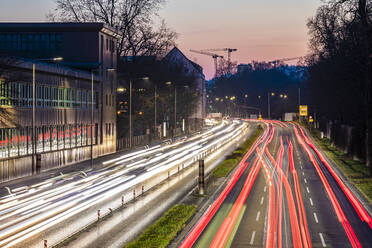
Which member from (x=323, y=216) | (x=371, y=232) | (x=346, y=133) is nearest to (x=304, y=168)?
(x=346, y=133)

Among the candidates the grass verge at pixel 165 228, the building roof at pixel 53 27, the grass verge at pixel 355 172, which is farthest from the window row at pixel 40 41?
the grass verge at pixel 165 228

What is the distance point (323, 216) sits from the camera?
30625mm

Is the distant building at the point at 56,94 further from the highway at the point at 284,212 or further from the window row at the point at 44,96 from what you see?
the highway at the point at 284,212

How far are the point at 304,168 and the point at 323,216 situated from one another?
2710 cm

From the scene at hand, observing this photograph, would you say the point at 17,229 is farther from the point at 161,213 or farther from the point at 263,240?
the point at 263,240

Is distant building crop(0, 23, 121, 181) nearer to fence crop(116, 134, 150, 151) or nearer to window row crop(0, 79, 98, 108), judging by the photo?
window row crop(0, 79, 98, 108)

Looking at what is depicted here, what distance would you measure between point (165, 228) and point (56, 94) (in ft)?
103

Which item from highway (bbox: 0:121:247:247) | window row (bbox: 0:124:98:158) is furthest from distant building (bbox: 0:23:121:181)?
highway (bbox: 0:121:247:247)

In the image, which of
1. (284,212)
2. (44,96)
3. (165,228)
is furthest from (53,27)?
(165,228)

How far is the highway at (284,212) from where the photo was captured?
24.5 meters

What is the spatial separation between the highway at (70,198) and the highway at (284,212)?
6345mm

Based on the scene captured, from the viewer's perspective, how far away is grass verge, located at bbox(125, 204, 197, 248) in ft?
72.9

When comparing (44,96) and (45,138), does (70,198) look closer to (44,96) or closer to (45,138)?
(45,138)

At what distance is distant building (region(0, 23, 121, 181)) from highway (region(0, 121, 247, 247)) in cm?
418
